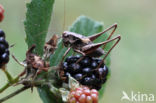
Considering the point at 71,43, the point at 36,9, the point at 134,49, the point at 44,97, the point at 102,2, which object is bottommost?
the point at 134,49

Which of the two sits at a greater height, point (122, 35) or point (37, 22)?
point (37, 22)

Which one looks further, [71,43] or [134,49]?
[134,49]

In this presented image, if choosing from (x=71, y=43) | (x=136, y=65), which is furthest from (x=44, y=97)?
(x=136, y=65)

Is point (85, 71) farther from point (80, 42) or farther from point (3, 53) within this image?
point (3, 53)

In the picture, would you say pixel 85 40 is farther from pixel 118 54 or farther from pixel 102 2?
pixel 102 2

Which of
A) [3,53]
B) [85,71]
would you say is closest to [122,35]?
[85,71]

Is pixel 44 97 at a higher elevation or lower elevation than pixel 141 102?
higher
